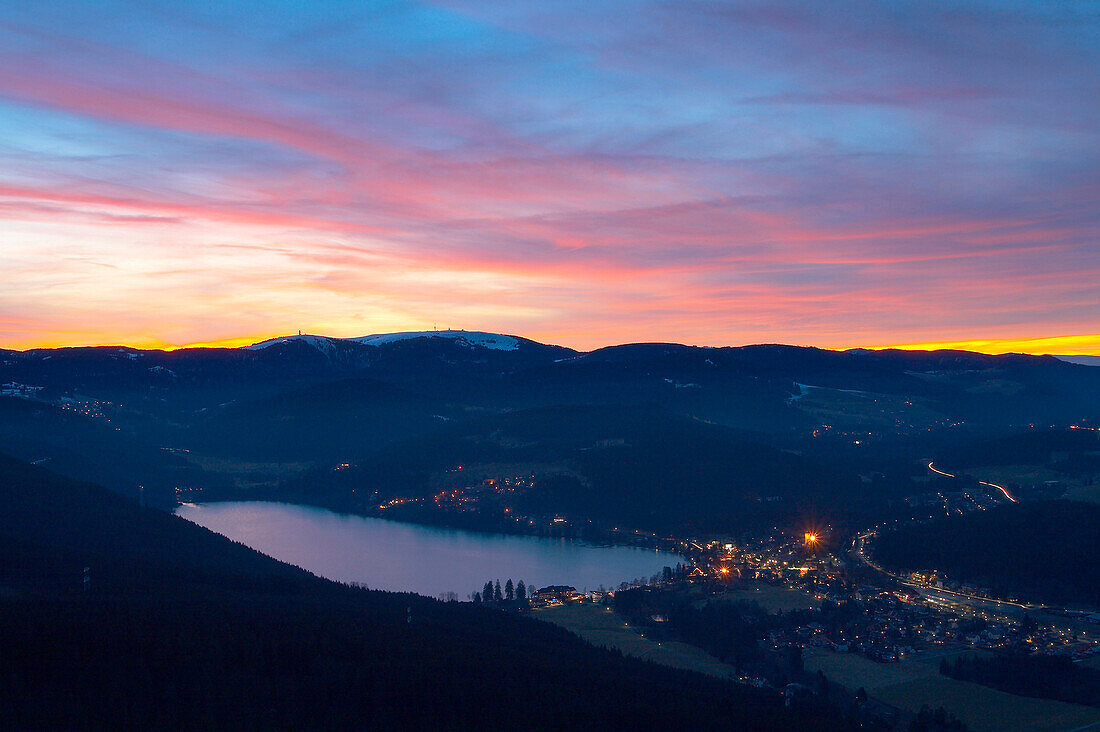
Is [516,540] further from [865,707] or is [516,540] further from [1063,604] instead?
[865,707]

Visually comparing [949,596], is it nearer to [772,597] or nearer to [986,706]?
[772,597]

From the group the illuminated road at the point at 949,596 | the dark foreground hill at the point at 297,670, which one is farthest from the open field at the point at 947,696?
the illuminated road at the point at 949,596

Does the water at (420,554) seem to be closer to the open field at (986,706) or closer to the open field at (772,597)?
the open field at (772,597)

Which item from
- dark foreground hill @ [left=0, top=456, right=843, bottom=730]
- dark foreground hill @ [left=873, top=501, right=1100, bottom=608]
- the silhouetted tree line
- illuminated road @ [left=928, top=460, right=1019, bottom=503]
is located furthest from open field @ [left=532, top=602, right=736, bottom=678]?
illuminated road @ [left=928, top=460, right=1019, bottom=503]

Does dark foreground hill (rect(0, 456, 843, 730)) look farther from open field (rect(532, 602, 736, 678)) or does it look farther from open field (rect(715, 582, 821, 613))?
open field (rect(715, 582, 821, 613))

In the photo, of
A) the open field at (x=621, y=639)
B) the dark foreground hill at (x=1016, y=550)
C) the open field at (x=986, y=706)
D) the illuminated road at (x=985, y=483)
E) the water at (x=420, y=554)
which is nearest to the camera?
the open field at (x=986, y=706)

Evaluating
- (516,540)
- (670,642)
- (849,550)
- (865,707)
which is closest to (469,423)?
A: (516,540)
